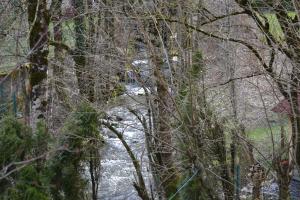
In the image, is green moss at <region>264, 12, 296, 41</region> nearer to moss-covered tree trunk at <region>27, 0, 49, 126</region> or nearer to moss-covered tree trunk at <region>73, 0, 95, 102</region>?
moss-covered tree trunk at <region>73, 0, 95, 102</region>

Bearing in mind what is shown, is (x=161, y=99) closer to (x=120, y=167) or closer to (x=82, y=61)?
(x=82, y=61)

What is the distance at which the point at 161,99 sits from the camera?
8430 mm

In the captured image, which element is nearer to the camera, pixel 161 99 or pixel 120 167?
pixel 161 99

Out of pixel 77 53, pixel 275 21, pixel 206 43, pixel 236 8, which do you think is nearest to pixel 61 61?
pixel 77 53

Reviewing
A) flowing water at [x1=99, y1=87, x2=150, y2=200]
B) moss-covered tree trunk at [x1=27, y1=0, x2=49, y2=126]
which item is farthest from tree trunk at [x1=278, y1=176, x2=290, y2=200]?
flowing water at [x1=99, y1=87, x2=150, y2=200]

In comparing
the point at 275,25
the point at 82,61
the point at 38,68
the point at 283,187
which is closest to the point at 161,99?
the point at 38,68

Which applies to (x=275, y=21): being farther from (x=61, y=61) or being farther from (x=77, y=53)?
(x=61, y=61)

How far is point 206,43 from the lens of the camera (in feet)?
39.6

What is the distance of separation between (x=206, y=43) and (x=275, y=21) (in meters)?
2.23

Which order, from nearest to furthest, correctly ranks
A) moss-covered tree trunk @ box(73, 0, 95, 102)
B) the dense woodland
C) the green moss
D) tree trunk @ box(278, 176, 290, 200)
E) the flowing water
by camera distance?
1. the dense woodland
2. tree trunk @ box(278, 176, 290, 200)
3. the green moss
4. moss-covered tree trunk @ box(73, 0, 95, 102)
5. the flowing water

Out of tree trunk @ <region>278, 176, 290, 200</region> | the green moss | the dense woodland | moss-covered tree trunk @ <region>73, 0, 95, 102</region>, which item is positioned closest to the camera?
the dense woodland

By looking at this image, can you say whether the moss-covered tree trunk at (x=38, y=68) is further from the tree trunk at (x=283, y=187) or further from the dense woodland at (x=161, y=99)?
the tree trunk at (x=283, y=187)

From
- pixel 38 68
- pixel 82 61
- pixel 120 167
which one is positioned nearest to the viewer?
pixel 38 68

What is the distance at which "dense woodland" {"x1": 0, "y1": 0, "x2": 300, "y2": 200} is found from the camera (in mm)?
7609
